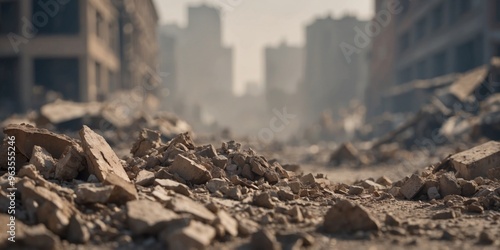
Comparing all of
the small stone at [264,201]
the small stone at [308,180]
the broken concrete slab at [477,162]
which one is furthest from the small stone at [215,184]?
the broken concrete slab at [477,162]

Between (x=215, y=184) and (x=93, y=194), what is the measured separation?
3.92ft

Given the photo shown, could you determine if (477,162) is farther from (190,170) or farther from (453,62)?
(453,62)

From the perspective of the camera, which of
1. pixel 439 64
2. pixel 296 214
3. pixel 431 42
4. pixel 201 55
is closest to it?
pixel 296 214

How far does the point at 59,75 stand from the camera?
22.0 m

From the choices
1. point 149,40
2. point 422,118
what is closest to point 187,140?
point 422,118

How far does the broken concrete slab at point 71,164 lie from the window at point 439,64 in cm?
2558

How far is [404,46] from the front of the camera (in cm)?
3516

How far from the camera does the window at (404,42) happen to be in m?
34.3

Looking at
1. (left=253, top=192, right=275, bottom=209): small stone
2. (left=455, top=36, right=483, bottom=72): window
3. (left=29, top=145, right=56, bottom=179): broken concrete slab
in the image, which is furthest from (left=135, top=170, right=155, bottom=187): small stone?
(left=455, top=36, right=483, bottom=72): window

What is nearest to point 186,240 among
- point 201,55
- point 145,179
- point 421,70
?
point 145,179

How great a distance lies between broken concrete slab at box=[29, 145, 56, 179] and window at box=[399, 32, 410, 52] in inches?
1297

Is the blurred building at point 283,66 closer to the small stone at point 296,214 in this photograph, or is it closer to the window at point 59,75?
the window at point 59,75

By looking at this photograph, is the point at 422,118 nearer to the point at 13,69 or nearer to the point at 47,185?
the point at 47,185

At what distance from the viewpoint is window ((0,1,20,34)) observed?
2128 centimetres
